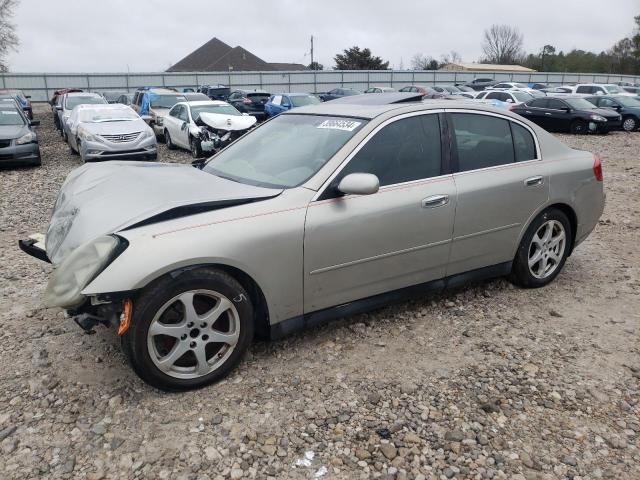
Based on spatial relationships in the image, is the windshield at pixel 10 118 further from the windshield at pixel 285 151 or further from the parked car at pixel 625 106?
the parked car at pixel 625 106

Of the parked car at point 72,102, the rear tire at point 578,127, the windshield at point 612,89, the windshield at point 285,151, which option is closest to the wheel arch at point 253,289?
the windshield at point 285,151

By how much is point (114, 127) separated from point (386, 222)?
10.0 metres

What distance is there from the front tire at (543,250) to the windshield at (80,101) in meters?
15.3

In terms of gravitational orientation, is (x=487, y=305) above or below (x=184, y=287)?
below

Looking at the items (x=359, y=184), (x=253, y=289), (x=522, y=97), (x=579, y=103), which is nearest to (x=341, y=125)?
(x=359, y=184)

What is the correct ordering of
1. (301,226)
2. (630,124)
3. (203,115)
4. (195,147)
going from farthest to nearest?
(630,124) → (195,147) → (203,115) → (301,226)

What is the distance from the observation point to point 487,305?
163 inches

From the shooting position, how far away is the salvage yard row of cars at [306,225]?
271cm

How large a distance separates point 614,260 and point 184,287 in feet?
15.0

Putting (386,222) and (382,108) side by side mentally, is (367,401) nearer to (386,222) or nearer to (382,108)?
(386,222)

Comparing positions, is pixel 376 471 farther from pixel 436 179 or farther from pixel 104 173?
pixel 104 173

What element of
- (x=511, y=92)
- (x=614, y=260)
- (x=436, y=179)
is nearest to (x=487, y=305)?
(x=436, y=179)

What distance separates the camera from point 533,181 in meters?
4.08

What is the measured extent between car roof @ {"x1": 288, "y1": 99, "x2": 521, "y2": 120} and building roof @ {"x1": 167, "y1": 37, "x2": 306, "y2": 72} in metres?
65.6
